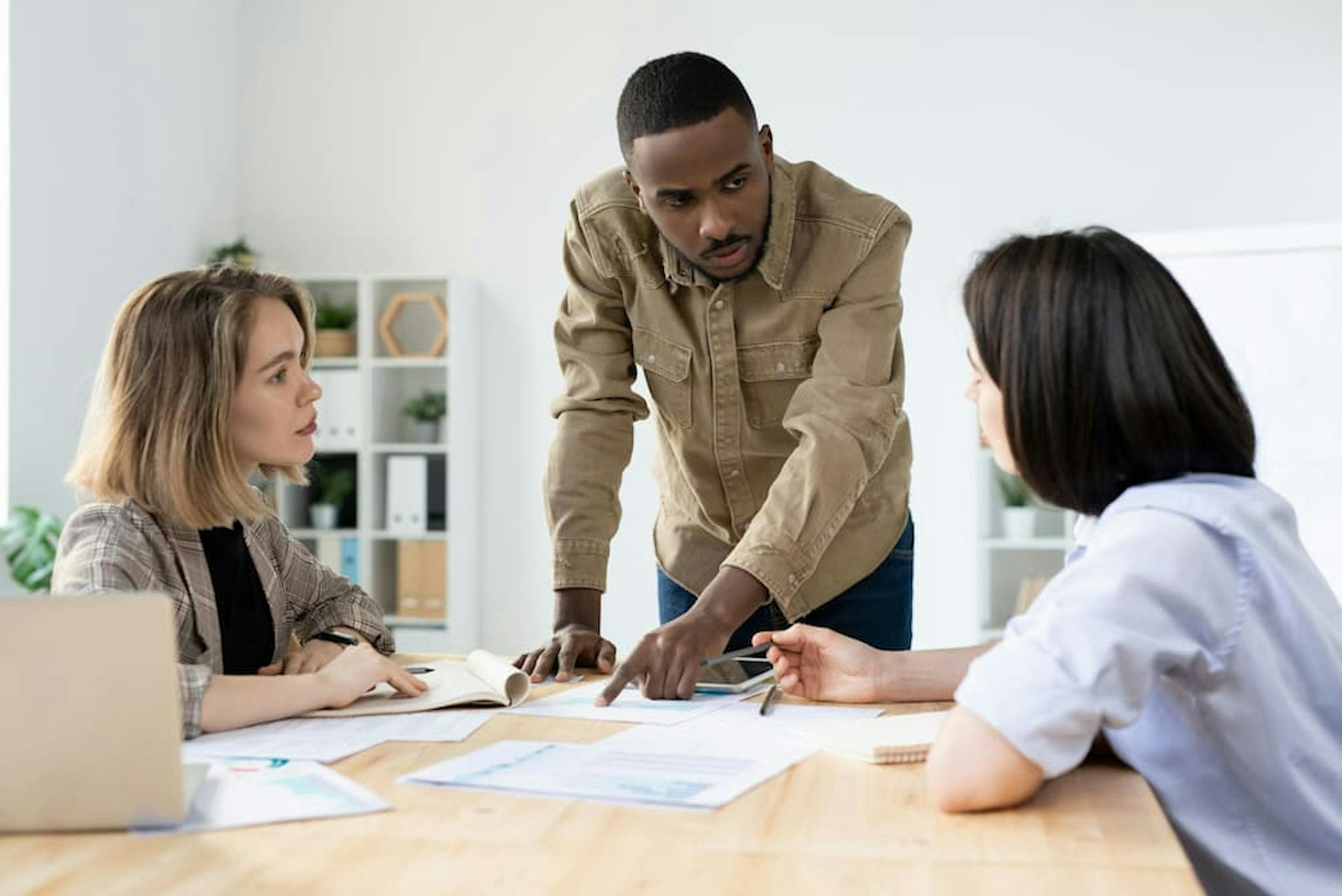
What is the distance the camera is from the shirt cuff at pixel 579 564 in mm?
1971

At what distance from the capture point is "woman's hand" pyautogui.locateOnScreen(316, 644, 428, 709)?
1.49 m

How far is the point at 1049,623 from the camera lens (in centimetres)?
108

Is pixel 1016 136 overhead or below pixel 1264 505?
overhead

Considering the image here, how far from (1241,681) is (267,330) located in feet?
3.92

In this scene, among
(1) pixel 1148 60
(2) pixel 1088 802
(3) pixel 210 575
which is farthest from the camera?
(1) pixel 1148 60

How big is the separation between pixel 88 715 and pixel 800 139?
455 centimetres

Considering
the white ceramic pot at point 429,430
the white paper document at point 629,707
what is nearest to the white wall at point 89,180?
the white ceramic pot at point 429,430

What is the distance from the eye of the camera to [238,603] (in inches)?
68.9

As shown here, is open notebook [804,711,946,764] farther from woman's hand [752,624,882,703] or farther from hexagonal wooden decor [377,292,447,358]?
hexagonal wooden decor [377,292,447,358]

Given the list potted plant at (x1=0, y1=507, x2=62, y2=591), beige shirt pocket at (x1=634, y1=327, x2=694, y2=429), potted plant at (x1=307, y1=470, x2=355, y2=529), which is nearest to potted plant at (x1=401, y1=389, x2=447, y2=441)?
potted plant at (x1=307, y1=470, x2=355, y2=529)

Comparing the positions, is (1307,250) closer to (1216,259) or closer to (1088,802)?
(1216,259)

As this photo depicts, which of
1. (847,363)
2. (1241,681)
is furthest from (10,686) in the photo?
(847,363)

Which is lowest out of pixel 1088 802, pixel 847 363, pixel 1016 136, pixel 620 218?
pixel 1088 802

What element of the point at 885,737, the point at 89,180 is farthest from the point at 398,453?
the point at 885,737
